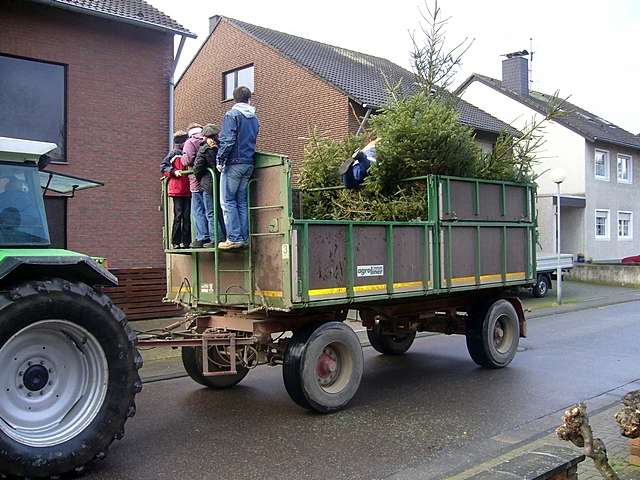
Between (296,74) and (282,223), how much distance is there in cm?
1668

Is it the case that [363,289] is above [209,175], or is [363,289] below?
below

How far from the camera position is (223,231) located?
6.71m

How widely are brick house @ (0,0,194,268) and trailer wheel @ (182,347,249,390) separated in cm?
690

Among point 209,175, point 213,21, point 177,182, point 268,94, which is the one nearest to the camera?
point 209,175

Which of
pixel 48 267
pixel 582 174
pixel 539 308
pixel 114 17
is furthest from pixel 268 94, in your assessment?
pixel 48 267

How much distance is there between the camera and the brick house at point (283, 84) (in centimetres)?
2086

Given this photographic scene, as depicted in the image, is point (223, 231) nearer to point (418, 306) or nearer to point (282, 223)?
point (282, 223)

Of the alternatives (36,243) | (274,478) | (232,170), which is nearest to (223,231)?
(232,170)

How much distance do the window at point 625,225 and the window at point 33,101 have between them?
27383 millimetres

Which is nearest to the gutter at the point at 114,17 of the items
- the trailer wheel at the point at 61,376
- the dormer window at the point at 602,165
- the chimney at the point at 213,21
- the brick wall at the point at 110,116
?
the brick wall at the point at 110,116

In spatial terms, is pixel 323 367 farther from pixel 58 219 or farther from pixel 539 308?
pixel 539 308

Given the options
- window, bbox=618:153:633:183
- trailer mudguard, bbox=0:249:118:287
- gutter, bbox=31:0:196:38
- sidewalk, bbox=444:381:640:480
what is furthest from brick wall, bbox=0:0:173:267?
window, bbox=618:153:633:183

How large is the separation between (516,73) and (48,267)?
32563mm

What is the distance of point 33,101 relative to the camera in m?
13.2
